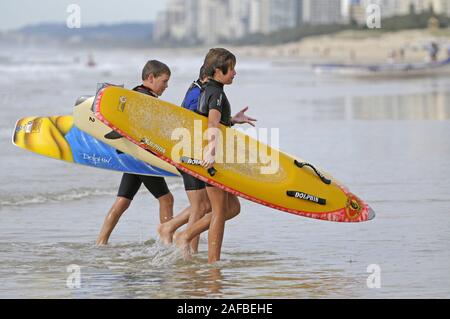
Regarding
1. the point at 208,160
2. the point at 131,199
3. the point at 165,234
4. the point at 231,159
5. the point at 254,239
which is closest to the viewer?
the point at 208,160

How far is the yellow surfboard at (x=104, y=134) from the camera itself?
8289 millimetres

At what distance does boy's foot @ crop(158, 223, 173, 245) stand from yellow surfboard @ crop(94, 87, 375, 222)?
2.05 ft

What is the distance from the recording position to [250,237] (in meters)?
8.74

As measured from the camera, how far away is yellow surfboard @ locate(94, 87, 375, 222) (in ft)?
24.4

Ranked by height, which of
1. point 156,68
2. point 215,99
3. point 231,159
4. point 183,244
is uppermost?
point 156,68

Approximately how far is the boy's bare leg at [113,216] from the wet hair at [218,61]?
1.47 meters

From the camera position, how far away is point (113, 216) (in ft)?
27.2

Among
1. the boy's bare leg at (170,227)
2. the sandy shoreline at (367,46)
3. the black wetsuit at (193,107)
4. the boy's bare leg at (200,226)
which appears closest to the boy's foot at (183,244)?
the boy's bare leg at (200,226)

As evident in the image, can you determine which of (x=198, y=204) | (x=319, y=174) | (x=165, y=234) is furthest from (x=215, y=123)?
(x=165, y=234)

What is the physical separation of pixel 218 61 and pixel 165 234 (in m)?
1.45

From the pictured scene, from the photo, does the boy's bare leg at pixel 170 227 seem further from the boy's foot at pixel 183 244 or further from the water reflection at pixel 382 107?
the water reflection at pixel 382 107

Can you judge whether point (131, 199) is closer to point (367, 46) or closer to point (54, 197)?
point (54, 197)

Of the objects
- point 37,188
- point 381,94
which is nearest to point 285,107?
point 381,94
